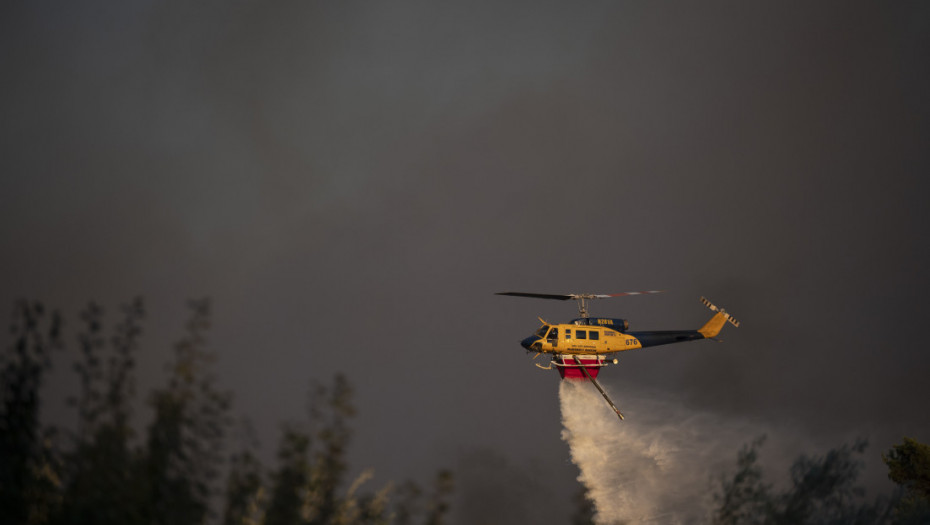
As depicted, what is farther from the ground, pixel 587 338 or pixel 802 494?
pixel 587 338

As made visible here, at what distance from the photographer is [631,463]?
70188 millimetres

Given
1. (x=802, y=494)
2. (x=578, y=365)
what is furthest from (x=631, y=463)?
(x=802, y=494)

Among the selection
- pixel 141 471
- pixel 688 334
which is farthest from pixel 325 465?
pixel 688 334

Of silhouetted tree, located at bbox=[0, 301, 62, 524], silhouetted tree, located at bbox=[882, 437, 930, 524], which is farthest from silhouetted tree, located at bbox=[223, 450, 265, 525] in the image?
silhouetted tree, located at bbox=[882, 437, 930, 524]

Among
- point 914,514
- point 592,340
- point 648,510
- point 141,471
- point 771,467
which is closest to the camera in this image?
point 141,471

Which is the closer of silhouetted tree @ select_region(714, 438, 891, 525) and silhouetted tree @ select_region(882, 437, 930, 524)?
silhouetted tree @ select_region(714, 438, 891, 525)

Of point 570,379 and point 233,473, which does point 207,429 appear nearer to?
point 233,473

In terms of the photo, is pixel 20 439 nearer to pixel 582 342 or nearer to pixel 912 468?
pixel 582 342

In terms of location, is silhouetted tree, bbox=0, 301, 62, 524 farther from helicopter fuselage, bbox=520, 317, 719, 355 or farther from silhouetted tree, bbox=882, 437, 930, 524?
silhouetted tree, bbox=882, 437, 930, 524

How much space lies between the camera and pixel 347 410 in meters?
20.5

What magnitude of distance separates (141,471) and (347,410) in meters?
5.24

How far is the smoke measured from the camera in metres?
67.3

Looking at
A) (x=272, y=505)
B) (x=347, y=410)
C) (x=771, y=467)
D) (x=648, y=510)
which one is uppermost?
(x=771, y=467)

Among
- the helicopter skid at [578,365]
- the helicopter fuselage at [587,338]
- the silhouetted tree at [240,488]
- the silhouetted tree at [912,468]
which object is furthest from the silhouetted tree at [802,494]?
the silhouetted tree at [912,468]
